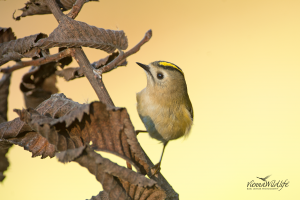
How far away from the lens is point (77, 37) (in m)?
0.66

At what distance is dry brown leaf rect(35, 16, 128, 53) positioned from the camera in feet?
2.11

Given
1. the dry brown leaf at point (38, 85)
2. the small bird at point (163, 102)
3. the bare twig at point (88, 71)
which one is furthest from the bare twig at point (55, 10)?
the small bird at point (163, 102)

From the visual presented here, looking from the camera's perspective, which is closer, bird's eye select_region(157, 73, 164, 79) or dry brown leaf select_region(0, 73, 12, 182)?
Result: dry brown leaf select_region(0, 73, 12, 182)

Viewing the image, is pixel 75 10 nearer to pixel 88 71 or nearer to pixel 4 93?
pixel 88 71

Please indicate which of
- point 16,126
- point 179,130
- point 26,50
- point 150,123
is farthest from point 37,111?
point 179,130

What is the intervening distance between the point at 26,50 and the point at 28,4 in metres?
0.15

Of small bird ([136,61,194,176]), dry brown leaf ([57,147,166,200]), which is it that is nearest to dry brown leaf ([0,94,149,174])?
dry brown leaf ([57,147,166,200])

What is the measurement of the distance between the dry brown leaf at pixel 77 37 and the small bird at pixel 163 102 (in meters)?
0.55

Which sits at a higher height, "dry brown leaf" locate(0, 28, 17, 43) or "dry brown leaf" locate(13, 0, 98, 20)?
"dry brown leaf" locate(13, 0, 98, 20)

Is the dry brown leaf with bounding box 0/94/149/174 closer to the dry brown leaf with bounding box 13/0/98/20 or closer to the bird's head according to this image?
the dry brown leaf with bounding box 13/0/98/20

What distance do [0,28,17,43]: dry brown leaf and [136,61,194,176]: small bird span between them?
0.56 m

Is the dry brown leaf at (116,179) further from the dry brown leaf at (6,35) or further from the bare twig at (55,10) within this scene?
the dry brown leaf at (6,35)

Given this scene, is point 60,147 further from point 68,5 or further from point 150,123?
point 150,123

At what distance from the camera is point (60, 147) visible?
22.8 inches
